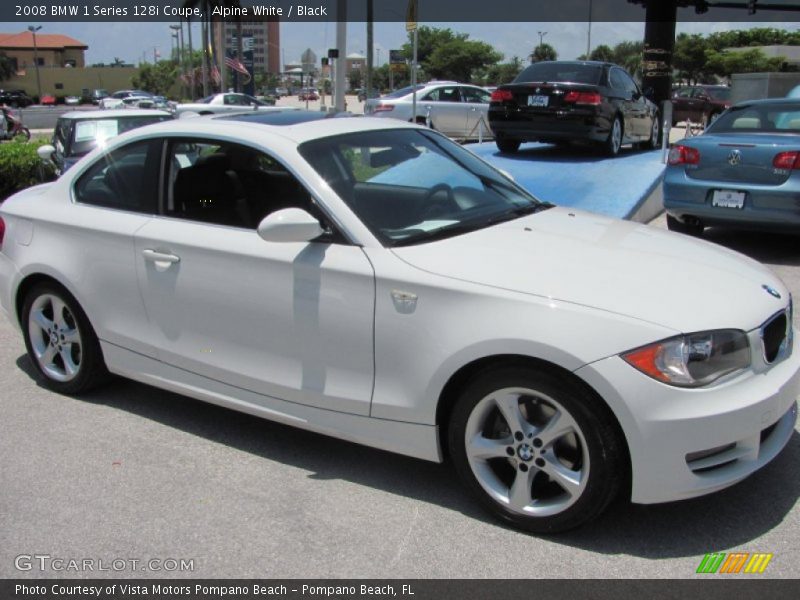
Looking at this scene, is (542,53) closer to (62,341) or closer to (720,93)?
(720,93)

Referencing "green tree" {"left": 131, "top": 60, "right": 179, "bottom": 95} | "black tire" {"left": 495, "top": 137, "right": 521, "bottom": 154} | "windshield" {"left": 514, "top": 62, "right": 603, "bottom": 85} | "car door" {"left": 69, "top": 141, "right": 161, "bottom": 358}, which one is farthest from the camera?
"green tree" {"left": 131, "top": 60, "right": 179, "bottom": 95}

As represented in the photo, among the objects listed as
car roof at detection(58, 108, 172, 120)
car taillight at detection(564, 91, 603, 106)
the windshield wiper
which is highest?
car taillight at detection(564, 91, 603, 106)

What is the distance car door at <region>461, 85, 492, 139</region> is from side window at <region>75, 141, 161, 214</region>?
14.6 m

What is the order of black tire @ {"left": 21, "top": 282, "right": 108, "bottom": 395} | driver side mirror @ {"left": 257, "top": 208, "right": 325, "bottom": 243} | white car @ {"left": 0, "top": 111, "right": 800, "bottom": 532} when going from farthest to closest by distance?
black tire @ {"left": 21, "top": 282, "right": 108, "bottom": 395}, driver side mirror @ {"left": 257, "top": 208, "right": 325, "bottom": 243}, white car @ {"left": 0, "top": 111, "right": 800, "bottom": 532}

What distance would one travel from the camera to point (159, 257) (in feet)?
12.7

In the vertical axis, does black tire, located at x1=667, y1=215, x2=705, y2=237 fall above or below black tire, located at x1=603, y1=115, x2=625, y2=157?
below

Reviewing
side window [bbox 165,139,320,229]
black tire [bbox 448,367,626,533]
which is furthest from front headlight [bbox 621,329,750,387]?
side window [bbox 165,139,320,229]

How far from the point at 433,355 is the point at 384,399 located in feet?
1.08

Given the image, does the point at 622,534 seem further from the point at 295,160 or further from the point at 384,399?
the point at 295,160

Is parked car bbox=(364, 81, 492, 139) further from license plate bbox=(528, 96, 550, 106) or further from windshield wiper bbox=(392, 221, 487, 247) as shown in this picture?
windshield wiper bbox=(392, 221, 487, 247)

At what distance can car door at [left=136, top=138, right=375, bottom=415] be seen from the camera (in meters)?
3.35

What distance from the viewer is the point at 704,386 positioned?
279cm
